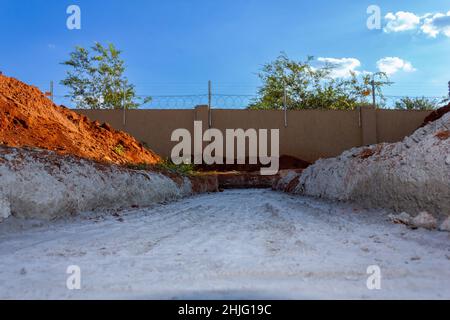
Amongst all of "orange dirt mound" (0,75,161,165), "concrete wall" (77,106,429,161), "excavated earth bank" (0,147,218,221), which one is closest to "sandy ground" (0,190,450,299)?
"excavated earth bank" (0,147,218,221)

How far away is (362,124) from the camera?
55.8 ft

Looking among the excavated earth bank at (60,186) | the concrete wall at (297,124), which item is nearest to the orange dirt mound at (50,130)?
the excavated earth bank at (60,186)

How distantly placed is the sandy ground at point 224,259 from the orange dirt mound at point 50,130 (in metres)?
2.55

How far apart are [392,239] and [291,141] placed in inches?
564

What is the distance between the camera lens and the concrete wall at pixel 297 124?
53.4ft

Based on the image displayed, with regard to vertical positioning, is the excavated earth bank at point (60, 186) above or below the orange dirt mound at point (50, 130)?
below

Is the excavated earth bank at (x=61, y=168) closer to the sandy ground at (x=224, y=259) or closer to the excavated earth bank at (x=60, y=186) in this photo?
the excavated earth bank at (x=60, y=186)

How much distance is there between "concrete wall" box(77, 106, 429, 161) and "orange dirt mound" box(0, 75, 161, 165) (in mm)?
7211

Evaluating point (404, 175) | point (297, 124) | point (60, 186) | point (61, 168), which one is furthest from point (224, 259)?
point (297, 124)

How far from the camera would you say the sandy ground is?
1561 millimetres

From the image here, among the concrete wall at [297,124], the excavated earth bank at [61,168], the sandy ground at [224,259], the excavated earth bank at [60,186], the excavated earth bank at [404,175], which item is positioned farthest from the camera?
the concrete wall at [297,124]

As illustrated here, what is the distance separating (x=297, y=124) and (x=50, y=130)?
1221 cm

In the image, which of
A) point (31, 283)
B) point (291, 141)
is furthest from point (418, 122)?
point (31, 283)

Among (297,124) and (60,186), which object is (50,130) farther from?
(297,124)
